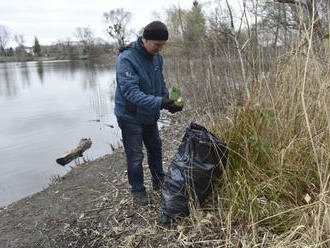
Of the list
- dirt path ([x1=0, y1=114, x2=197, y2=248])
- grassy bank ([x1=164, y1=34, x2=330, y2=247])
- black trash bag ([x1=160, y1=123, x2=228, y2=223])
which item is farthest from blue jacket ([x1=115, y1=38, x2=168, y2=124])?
dirt path ([x1=0, y1=114, x2=197, y2=248])

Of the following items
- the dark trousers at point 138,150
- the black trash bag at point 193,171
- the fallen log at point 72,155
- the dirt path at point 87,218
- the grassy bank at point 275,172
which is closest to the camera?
the grassy bank at point 275,172

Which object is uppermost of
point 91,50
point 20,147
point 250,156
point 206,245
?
point 91,50

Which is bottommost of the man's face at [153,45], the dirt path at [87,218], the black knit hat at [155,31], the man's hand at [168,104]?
the dirt path at [87,218]

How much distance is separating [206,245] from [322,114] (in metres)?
1.29

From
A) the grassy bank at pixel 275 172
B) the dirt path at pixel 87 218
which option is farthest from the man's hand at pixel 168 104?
the dirt path at pixel 87 218

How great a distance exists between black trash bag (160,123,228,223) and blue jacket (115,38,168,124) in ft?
1.44

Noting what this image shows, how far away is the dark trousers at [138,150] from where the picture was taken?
2.46m

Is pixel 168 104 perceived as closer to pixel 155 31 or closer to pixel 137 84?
pixel 137 84

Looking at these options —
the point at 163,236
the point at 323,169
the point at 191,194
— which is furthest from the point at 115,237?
the point at 323,169

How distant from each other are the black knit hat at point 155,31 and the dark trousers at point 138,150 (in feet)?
2.49

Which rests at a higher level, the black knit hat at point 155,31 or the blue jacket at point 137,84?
the black knit hat at point 155,31

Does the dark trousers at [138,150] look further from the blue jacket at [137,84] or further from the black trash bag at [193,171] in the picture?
the black trash bag at [193,171]

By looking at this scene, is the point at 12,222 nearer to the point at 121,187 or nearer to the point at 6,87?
the point at 121,187

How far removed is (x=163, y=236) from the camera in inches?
85.3
